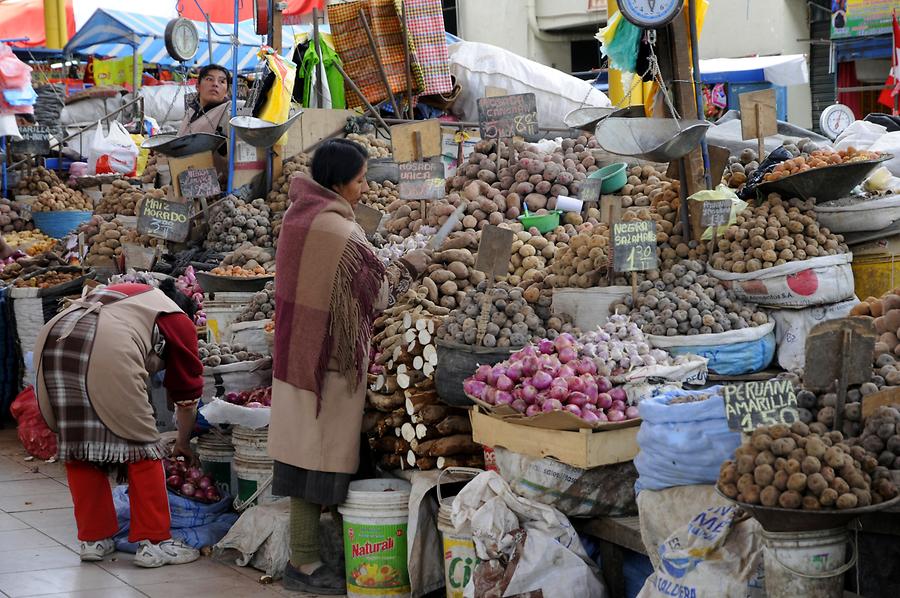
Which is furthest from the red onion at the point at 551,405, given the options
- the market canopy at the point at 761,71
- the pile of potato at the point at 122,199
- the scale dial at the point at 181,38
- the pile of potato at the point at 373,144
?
the market canopy at the point at 761,71

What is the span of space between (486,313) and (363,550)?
3.49 ft

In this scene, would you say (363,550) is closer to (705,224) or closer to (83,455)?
(83,455)

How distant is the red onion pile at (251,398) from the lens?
5.26 m

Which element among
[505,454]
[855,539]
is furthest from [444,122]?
[855,539]

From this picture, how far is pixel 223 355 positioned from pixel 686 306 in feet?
8.84

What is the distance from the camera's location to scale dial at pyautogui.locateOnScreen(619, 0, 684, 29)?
185 inches

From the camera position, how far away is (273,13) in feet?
Answer: 28.8

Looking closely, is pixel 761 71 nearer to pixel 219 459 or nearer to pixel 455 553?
pixel 219 459

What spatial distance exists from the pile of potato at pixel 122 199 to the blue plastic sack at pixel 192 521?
4332 mm

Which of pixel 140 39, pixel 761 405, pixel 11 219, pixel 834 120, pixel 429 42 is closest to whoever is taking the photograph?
pixel 761 405

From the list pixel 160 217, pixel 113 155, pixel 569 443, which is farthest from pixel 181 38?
pixel 569 443

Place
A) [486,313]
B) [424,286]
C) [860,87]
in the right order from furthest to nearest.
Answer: [860,87] → [424,286] → [486,313]

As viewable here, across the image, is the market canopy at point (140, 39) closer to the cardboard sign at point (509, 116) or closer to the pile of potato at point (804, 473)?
the cardboard sign at point (509, 116)

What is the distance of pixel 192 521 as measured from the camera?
5266 millimetres
